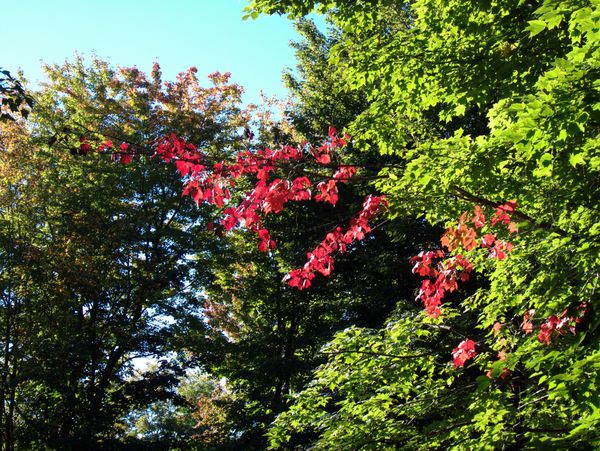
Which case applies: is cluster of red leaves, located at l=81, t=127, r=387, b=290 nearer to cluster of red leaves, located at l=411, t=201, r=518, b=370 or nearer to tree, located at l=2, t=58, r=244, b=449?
cluster of red leaves, located at l=411, t=201, r=518, b=370

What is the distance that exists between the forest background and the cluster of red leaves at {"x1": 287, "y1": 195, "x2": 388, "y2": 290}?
21 mm

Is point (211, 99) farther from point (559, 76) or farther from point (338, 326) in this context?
point (559, 76)

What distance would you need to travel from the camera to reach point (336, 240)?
13.1 ft

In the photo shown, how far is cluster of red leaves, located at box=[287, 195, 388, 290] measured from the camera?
3.82m

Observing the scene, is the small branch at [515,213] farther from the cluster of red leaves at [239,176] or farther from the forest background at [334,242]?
the cluster of red leaves at [239,176]

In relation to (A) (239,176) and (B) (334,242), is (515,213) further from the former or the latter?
(A) (239,176)

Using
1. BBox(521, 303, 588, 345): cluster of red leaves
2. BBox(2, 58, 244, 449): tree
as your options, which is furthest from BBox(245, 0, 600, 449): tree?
BBox(2, 58, 244, 449): tree

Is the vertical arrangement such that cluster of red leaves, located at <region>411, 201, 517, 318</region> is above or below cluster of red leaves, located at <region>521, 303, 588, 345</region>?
above

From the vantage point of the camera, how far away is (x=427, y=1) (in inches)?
175

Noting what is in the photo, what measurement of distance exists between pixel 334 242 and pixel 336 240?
0.02 metres

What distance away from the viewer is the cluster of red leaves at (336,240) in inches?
150

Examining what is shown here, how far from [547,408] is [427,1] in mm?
3938

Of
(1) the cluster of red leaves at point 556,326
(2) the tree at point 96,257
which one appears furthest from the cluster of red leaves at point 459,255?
(2) the tree at point 96,257

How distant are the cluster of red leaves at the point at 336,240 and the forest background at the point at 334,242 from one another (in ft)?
0.07
